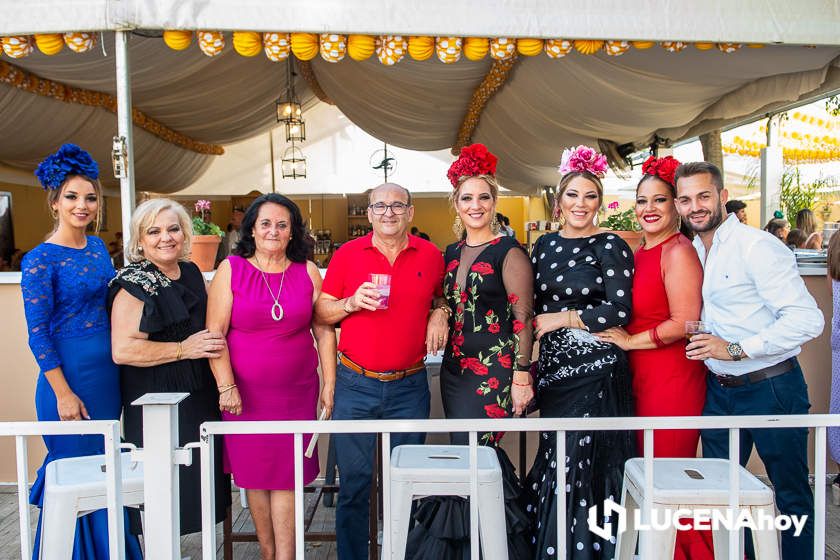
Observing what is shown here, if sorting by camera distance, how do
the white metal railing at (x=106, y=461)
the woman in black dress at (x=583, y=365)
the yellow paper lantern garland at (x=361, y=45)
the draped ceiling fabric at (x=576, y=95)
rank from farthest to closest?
the draped ceiling fabric at (x=576, y=95) < the yellow paper lantern garland at (x=361, y=45) < the woman in black dress at (x=583, y=365) < the white metal railing at (x=106, y=461)

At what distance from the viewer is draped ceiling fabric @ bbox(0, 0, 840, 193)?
290 cm

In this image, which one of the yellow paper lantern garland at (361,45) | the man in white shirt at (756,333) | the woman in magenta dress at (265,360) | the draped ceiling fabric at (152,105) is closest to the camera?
the man in white shirt at (756,333)

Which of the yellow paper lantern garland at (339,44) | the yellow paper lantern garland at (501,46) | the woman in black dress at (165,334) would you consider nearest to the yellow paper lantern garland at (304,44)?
the yellow paper lantern garland at (339,44)

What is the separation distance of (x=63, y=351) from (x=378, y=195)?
4.29 ft

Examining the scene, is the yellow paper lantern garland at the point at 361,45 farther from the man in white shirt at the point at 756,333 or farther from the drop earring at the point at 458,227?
the man in white shirt at the point at 756,333

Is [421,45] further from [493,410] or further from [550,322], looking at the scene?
[493,410]

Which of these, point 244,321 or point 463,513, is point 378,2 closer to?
point 244,321

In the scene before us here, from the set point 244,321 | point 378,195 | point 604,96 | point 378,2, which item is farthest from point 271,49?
point 604,96

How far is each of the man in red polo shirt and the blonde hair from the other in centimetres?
56

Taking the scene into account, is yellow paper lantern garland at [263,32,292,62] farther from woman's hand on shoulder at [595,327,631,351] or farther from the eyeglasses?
woman's hand on shoulder at [595,327,631,351]

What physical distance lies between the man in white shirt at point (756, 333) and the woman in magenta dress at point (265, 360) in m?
1.40

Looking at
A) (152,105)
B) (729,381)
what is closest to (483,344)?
(729,381)

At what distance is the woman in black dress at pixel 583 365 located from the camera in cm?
209

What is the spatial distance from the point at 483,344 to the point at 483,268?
273 mm
